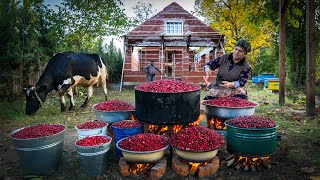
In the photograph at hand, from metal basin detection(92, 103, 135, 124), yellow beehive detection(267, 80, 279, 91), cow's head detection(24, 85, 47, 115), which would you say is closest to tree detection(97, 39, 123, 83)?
yellow beehive detection(267, 80, 279, 91)

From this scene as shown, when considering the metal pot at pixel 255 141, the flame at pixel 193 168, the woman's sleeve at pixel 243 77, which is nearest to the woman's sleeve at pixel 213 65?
the woman's sleeve at pixel 243 77

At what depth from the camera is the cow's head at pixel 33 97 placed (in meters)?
7.12

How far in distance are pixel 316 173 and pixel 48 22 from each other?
1299cm

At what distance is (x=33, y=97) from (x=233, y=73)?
5.83 meters

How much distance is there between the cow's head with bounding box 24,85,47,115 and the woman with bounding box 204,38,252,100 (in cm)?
510

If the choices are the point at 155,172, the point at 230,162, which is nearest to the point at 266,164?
the point at 230,162

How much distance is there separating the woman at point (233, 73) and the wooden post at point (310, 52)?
257 cm

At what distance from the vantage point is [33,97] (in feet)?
23.6

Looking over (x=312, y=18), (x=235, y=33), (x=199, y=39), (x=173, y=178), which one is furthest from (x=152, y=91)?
(x=235, y=33)

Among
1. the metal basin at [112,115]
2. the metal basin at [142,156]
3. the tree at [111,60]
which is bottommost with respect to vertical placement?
the metal basin at [142,156]

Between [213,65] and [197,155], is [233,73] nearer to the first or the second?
[213,65]

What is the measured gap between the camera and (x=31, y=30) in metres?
9.33

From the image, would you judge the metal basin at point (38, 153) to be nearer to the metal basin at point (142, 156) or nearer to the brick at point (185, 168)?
the metal basin at point (142, 156)

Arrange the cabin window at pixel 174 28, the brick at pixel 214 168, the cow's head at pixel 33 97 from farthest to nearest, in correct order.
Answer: the cabin window at pixel 174 28 → the cow's head at pixel 33 97 → the brick at pixel 214 168
